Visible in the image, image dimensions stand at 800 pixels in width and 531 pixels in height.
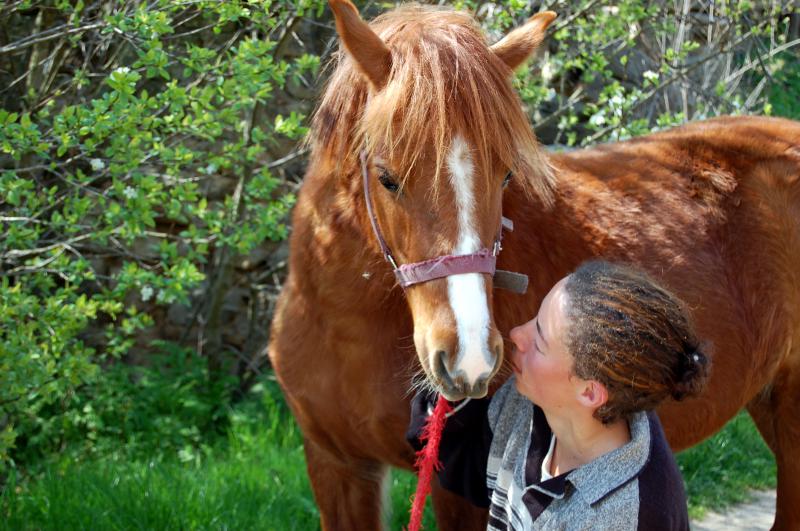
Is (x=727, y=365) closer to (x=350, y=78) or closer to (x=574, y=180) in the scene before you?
(x=574, y=180)

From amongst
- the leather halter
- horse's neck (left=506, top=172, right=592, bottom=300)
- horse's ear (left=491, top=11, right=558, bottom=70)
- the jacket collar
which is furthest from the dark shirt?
horse's ear (left=491, top=11, right=558, bottom=70)

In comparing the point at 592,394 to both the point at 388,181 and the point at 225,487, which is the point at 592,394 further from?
the point at 225,487

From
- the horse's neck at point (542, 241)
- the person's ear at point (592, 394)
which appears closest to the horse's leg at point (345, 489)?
the horse's neck at point (542, 241)

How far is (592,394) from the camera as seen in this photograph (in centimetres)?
175

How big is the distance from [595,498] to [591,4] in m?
3.14

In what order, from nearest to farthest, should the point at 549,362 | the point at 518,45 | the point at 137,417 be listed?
the point at 549,362 → the point at 518,45 → the point at 137,417

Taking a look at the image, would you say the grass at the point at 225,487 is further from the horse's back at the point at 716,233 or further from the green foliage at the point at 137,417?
the horse's back at the point at 716,233

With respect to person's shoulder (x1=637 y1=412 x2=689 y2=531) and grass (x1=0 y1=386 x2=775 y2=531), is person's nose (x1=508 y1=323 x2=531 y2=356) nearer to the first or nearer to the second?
person's shoulder (x1=637 y1=412 x2=689 y2=531)

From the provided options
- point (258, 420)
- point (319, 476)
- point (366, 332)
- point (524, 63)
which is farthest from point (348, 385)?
point (258, 420)

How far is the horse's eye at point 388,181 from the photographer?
211 centimetres

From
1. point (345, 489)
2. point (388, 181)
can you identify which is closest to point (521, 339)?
point (388, 181)

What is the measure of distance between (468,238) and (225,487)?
6.57 ft

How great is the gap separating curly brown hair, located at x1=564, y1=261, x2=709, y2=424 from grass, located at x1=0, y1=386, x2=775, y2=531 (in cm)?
137

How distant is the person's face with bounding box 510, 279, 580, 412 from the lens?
1.77 m
